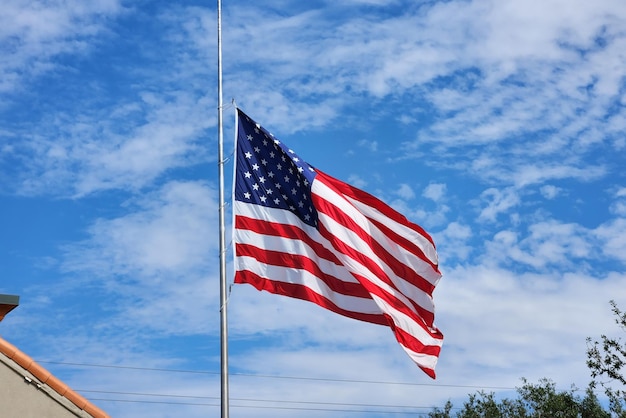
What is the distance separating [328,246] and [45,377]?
6.02 metres

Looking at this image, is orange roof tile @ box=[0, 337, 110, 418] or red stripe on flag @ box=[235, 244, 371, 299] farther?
red stripe on flag @ box=[235, 244, 371, 299]

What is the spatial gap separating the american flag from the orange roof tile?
3.75 metres

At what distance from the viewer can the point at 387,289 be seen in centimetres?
1678

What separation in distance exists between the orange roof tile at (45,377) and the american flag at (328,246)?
375 centimetres

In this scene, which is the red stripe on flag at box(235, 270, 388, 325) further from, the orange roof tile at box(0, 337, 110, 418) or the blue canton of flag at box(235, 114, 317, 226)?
the orange roof tile at box(0, 337, 110, 418)

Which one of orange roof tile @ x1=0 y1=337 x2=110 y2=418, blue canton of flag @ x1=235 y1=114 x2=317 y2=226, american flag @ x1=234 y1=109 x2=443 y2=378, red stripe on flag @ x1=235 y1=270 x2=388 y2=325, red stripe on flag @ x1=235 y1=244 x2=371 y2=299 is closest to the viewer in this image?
orange roof tile @ x1=0 y1=337 x2=110 y2=418

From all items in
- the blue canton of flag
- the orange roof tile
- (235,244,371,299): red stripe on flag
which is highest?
the blue canton of flag

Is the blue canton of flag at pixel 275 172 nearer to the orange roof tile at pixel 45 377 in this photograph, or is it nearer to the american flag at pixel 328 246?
the american flag at pixel 328 246

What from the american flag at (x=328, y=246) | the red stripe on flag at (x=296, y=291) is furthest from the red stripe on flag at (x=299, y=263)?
the red stripe on flag at (x=296, y=291)

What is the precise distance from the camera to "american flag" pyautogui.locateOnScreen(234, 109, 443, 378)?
1585 centimetres

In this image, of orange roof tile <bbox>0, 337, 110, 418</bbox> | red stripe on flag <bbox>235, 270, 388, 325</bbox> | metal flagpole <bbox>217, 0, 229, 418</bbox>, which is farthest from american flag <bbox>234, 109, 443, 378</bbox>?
orange roof tile <bbox>0, 337, 110, 418</bbox>

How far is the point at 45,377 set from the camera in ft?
43.9

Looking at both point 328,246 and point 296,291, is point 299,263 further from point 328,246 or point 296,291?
point 328,246

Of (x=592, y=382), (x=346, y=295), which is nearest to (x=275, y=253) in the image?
(x=346, y=295)
